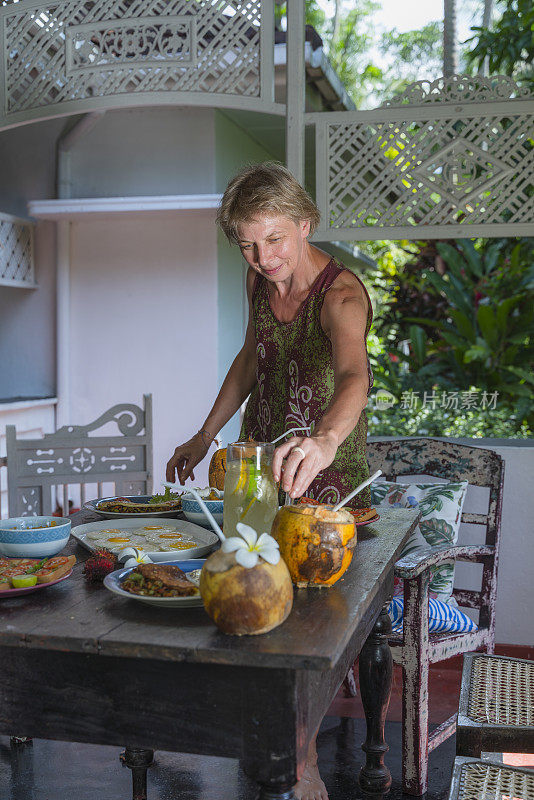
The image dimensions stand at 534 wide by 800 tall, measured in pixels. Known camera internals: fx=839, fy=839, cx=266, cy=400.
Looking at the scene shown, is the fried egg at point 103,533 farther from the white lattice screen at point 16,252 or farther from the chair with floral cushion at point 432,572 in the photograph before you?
the white lattice screen at point 16,252

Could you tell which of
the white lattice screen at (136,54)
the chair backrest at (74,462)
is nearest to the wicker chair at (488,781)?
the chair backrest at (74,462)

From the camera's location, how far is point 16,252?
6.13 metres

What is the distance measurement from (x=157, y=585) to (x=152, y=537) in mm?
460

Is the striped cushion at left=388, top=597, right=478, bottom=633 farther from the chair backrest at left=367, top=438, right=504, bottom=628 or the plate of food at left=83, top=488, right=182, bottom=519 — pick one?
the plate of food at left=83, top=488, right=182, bottom=519

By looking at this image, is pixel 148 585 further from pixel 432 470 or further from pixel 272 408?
pixel 432 470

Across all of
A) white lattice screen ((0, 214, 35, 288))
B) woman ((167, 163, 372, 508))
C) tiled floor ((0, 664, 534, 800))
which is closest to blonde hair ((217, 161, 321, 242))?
woman ((167, 163, 372, 508))

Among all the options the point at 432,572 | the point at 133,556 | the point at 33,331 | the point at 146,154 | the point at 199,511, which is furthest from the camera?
the point at 33,331

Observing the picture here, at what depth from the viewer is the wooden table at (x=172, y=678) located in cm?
119

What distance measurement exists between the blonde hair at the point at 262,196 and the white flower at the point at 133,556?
89 centimetres

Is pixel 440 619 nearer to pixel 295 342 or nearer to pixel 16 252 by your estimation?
pixel 295 342

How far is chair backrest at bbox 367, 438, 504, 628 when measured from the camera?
9.23ft

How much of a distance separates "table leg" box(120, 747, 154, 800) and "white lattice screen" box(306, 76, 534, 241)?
2.35 meters

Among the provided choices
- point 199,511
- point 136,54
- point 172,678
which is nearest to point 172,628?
point 172,678

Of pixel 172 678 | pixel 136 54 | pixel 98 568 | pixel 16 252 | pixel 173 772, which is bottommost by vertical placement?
pixel 173 772
